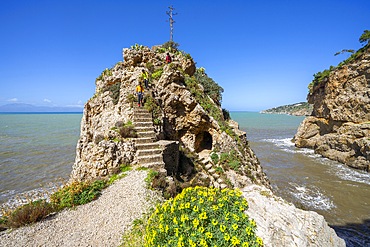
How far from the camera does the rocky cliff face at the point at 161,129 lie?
30.1ft

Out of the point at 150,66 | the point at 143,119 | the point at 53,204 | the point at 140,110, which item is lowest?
the point at 53,204

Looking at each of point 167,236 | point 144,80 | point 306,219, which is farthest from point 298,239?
point 144,80

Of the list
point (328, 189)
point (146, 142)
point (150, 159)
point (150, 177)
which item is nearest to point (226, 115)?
point (328, 189)

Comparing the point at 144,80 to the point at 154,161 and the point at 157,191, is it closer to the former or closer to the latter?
the point at 154,161

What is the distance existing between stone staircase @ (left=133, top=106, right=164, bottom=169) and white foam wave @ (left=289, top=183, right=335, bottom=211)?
43.8ft

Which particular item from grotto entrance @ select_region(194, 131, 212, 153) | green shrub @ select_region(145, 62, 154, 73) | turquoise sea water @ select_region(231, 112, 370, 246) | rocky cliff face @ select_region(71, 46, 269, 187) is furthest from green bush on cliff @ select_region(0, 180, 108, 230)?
turquoise sea water @ select_region(231, 112, 370, 246)

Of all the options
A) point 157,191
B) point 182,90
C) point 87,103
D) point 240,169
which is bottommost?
point 240,169

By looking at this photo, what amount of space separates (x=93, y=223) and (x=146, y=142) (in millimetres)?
5157

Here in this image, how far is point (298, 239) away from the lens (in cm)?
365

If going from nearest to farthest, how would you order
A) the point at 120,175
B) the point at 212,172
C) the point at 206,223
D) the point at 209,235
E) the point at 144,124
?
1. the point at 209,235
2. the point at 206,223
3. the point at 120,175
4. the point at 144,124
5. the point at 212,172

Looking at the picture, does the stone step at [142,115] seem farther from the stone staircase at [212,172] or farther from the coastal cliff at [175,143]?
the stone staircase at [212,172]

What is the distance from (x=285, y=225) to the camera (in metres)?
3.88

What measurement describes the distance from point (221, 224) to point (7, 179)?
2082cm

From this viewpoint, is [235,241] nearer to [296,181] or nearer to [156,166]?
[156,166]
